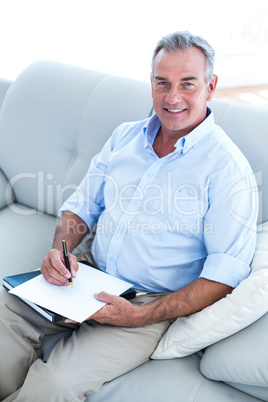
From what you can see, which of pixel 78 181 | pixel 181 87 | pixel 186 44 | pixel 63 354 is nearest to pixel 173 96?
pixel 181 87

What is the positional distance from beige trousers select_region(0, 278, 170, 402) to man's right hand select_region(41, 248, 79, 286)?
0.13m

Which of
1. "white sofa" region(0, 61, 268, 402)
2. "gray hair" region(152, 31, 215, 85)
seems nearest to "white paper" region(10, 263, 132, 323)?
"white sofa" region(0, 61, 268, 402)

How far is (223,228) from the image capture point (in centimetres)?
121

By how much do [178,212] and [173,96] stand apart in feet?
1.12

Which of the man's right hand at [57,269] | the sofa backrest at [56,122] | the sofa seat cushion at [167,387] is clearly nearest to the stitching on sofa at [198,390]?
the sofa seat cushion at [167,387]

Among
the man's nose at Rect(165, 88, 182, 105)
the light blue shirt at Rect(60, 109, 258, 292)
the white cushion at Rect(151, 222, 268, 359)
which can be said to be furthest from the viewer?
the man's nose at Rect(165, 88, 182, 105)

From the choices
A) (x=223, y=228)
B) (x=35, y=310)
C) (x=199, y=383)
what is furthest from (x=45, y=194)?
(x=199, y=383)

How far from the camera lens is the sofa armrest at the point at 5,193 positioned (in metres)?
1.92

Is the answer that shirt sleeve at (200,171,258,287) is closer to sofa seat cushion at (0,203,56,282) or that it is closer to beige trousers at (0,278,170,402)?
beige trousers at (0,278,170,402)

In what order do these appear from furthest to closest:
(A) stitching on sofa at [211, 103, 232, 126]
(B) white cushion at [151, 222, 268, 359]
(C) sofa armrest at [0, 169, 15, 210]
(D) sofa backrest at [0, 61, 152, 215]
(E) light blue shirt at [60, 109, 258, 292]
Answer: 1. (C) sofa armrest at [0, 169, 15, 210]
2. (D) sofa backrest at [0, 61, 152, 215]
3. (A) stitching on sofa at [211, 103, 232, 126]
4. (E) light blue shirt at [60, 109, 258, 292]
5. (B) white cushion at [151, 222, 268, 359]

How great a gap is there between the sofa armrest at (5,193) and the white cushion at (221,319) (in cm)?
101

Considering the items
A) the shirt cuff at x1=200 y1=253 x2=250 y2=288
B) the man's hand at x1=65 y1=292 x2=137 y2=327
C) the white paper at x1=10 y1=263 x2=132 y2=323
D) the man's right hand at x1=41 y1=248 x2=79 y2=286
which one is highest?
the shirt cuff at x1=200 y1=253 x2=250 y2=288

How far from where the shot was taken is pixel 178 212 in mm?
1310

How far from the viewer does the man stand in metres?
1.19
